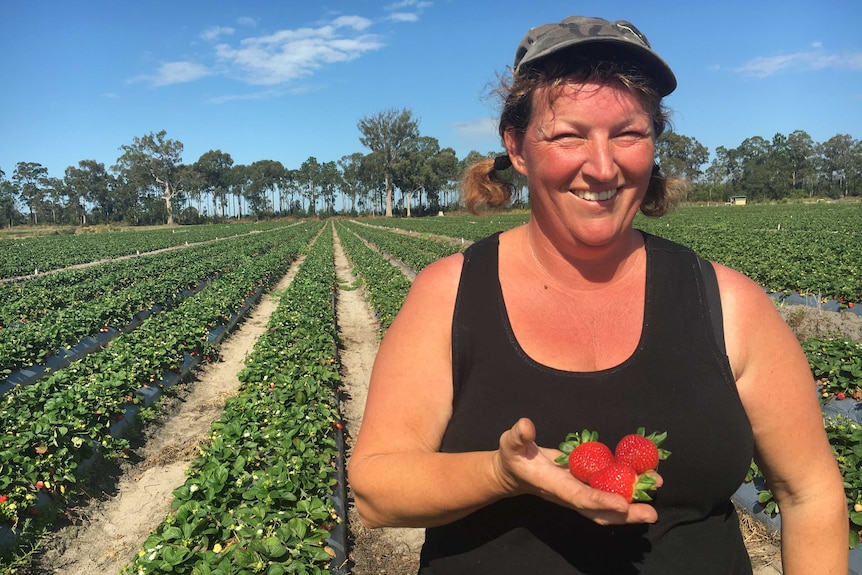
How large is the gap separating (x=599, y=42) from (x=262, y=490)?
3661 mm

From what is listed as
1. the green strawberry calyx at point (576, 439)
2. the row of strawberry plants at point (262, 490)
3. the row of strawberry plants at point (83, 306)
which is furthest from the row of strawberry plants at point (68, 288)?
the green strawberry calyx at point (576, 439)

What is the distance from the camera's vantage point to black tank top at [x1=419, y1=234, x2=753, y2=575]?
1342 mm

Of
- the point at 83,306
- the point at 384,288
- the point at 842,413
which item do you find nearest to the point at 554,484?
the point at 842,413

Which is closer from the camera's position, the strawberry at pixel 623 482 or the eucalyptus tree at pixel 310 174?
the strawberry at pixel 623 482

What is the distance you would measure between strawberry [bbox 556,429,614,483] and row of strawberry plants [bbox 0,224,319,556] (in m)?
4.78

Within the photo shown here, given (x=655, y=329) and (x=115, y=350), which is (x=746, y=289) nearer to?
(x=655, y=329)

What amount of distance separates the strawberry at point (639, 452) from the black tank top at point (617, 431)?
0.11m

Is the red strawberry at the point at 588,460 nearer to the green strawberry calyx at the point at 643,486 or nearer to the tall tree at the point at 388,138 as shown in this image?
the green strawberry calyx at the point at 643,486

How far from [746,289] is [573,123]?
605 millimetres

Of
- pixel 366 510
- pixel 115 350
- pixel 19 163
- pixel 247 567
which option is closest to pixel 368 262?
pixel 115 350

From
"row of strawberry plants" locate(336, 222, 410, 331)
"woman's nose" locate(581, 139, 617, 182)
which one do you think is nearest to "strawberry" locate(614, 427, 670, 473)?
"woman's nose" locate(581, 139, 617, 182)

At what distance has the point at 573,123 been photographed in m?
1.40

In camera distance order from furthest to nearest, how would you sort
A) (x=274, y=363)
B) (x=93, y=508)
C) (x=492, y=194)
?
(x=274, y=363), (x=93, y=508), (x=492, y=194)

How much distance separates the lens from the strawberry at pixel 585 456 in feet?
→ 3.78
